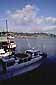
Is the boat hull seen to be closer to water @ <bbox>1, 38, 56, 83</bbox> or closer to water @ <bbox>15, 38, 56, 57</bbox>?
water @ <bbox>1, 38, 56, 83</bbox>

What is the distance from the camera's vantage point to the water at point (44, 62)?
9.72 feet

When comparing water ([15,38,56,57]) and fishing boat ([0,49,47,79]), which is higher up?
water ([15,38,56,57])

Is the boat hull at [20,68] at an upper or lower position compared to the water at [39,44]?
lower

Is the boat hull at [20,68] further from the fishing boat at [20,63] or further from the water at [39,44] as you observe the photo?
the water at [39,44]

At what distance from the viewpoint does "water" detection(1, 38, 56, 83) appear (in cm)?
296

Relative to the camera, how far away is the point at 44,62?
3064 mm

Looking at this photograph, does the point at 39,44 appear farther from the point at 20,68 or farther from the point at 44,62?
the point at 20,68

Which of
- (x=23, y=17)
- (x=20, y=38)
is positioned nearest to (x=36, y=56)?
(x=20, y=38)

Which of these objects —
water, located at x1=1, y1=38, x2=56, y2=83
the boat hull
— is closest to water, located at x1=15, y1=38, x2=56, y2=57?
water, located at x1=1, y1=38, x2=56, y2=83

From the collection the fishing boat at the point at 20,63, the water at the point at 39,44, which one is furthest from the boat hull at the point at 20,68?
the water at the point at 39,44

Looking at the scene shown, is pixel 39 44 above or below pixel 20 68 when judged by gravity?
above

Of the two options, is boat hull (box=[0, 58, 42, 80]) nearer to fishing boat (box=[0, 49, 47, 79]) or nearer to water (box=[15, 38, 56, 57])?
fishing boat (box=[0, 49, 47, 79])

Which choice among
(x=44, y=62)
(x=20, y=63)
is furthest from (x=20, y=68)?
(x=44, y=62)

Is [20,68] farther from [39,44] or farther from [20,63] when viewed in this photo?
[39,44]
